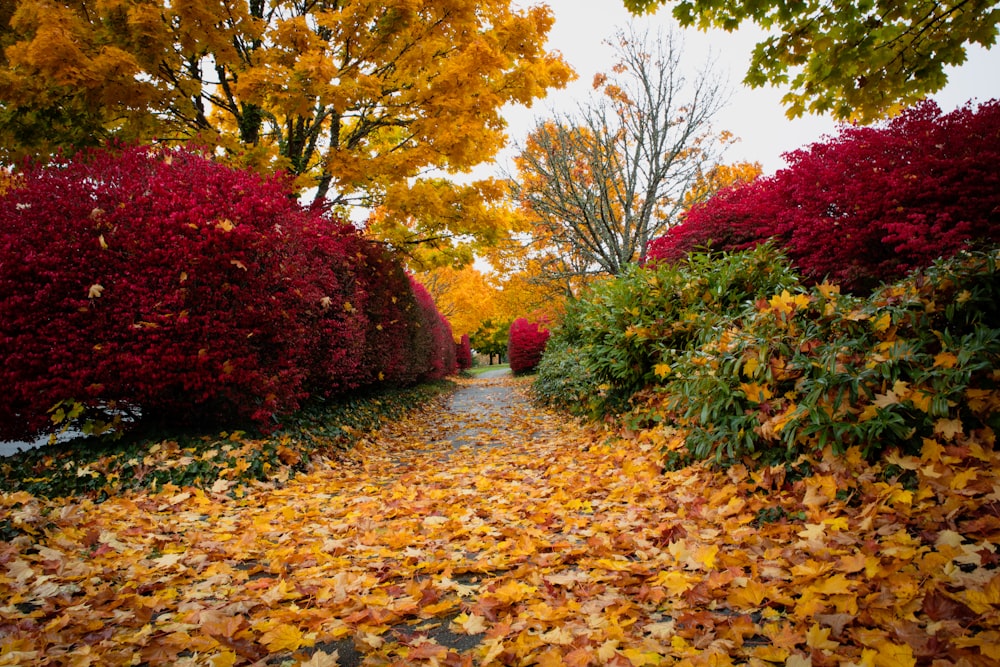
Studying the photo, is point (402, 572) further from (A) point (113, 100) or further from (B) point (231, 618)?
(A) point (113, 100)

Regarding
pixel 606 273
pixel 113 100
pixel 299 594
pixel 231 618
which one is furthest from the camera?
pixel 606 273

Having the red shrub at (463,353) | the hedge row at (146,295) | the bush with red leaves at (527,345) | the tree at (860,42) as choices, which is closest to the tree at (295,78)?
the hedge row at (146,295)

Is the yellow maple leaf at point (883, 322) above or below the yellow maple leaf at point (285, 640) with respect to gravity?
above

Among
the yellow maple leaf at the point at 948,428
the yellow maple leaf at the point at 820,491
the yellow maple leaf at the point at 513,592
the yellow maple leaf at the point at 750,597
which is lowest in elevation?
the yellow maple leaf at the point at 513,592

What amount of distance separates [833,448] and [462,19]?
5851 mm

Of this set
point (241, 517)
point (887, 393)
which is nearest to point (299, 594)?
point (241, 517)

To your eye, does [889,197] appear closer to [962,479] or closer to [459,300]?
[962,479]

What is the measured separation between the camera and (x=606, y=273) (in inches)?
516

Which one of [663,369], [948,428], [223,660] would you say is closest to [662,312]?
[663,369]

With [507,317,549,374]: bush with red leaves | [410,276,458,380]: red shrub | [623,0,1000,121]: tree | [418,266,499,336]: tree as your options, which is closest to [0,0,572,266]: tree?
[623,0,1000,121]: tree

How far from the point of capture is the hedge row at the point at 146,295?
13.9 ft

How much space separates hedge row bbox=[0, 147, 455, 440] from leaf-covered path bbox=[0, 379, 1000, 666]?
113 cm

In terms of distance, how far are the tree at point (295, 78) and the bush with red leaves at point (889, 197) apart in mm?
3790

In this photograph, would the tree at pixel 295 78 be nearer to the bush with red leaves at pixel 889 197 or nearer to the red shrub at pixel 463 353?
the bush with red leaves at pixel 889 197
